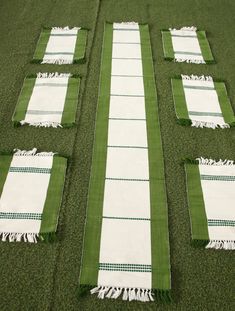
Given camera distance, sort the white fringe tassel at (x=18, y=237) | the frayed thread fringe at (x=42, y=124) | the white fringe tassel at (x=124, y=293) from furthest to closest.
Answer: the frayed thread fringe at (x=42, y=124)
the white fringe tassel at (x=18, y=237)
the white fringe tassel at (x=124, y=293)

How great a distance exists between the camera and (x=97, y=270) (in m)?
1.24

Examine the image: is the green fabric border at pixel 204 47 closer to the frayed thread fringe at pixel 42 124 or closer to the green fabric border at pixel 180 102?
the green fabric border at pixel 180 102

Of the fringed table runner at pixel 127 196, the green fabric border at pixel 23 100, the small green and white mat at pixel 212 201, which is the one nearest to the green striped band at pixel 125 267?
the fringed table runner at pixel 127 196

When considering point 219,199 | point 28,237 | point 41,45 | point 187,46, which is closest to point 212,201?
point 219,199

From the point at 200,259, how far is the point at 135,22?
5.83 feet

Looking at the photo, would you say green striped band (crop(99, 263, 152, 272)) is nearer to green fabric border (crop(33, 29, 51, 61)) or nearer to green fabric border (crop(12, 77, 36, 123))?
green fabric border (crop(12, 77, 36, 123))

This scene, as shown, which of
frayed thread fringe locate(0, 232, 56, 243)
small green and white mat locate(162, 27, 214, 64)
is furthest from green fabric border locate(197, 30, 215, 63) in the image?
frayed thread fringe locate(0, 232, 56, 243)

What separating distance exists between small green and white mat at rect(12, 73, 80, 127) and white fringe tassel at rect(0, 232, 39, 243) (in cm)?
60

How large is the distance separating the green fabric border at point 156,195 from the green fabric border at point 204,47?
1.21 feet

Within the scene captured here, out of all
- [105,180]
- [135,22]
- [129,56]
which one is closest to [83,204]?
[105,180]

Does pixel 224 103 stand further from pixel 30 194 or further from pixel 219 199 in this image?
Answer: pixel 30 194

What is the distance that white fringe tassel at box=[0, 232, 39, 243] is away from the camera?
1.30 m

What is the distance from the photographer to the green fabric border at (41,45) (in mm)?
2141

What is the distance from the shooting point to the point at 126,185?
1.48m
